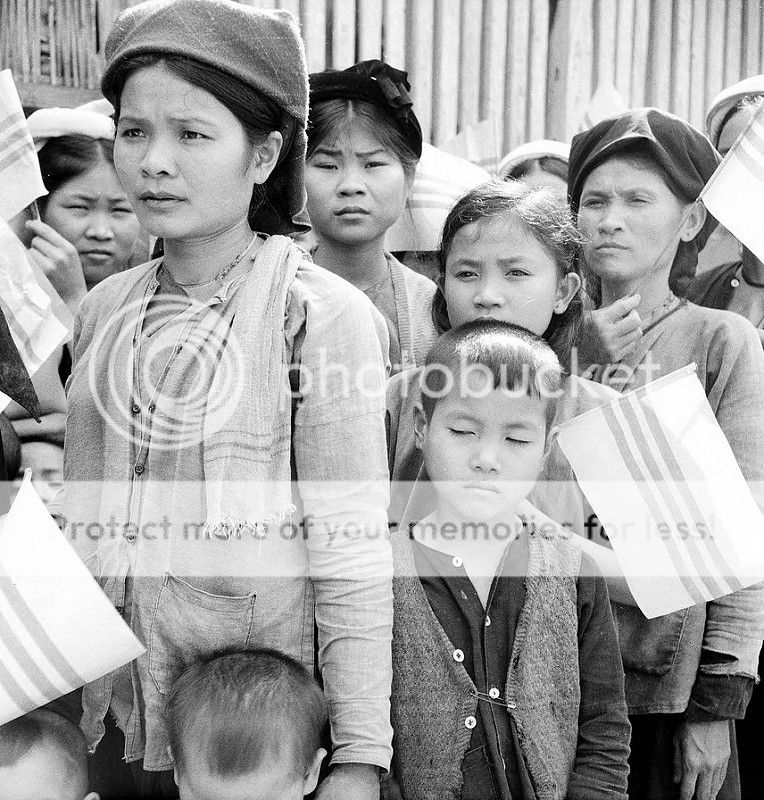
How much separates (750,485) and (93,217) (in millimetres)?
1399

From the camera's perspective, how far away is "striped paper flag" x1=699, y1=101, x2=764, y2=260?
5.18 feet

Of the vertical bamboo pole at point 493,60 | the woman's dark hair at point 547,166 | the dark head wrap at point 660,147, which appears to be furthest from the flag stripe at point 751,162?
the vertical bamboo pole at point 493,60

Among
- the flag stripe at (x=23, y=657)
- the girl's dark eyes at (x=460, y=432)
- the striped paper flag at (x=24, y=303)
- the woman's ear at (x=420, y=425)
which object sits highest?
the striped paper flag at (x=24, y=303)

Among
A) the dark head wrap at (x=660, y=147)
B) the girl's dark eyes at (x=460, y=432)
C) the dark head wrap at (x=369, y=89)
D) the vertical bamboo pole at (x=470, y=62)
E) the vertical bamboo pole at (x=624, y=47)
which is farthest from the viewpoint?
the vertical bamboo pole at (x=624, y=47)

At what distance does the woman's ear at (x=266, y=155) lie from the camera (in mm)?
1415

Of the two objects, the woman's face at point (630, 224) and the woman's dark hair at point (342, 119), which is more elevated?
the woman's dark hair at point (342, 119)

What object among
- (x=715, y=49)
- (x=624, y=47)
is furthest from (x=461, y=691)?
(x=715, y=49)

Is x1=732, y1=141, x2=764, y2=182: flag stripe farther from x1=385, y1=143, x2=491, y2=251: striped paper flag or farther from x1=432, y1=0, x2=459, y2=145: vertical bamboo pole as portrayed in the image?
x1=432, y1=0, x2=459, y2=145: vertical bamboo pole

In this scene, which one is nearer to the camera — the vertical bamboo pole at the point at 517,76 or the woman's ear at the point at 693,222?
the woman's ear at the point at 693,222

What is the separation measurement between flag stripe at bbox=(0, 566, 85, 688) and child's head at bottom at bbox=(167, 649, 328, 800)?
0.16 meters

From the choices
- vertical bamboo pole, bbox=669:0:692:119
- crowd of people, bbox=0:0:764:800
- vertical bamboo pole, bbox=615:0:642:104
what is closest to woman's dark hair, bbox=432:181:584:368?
crowd of people, bbox=0:0:764:800

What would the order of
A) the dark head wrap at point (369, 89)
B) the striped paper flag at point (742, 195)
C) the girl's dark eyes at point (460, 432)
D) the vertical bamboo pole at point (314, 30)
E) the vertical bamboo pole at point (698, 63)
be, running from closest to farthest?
the girl's dark eyes at point (460, 432)
the striped paper flag at point (742, 195)
the dark head wrap at point (369, 89)
the vertical bamboo pole at point (314, 30)
the vertical bamboo pole at point (698, 63)

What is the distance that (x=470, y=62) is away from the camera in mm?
3111

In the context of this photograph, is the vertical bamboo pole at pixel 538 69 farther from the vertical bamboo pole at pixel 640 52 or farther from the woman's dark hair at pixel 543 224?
the woman's dark hair at pixel 543 224
